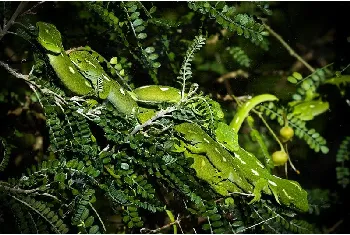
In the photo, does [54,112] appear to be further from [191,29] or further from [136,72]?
[191,29]

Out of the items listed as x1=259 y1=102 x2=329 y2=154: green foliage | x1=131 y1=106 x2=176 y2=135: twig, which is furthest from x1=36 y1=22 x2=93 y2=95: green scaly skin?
x1=259 y1=102 x2=329 y2=154: green foliage

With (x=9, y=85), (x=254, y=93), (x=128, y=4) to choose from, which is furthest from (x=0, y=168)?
(x=254, y=93)

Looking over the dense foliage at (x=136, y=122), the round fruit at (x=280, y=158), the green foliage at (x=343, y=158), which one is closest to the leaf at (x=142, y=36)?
the dense foliage at (x=136, y=122)

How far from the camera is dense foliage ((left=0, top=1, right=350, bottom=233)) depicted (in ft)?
3.83

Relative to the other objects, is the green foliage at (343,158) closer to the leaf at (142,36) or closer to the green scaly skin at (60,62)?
the leaf at (142,36)

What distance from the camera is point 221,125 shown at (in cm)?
135

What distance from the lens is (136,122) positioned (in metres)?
1.25

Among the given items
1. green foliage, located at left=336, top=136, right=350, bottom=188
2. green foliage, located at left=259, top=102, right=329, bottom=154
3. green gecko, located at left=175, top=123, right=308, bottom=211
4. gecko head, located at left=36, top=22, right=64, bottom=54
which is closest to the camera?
gecko head, located at left=36, top=22, right=64, bottom=54

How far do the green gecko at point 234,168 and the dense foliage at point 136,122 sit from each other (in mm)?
45

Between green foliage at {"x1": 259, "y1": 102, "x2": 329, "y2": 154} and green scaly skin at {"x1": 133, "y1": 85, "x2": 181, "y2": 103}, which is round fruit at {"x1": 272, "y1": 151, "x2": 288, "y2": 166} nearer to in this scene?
green foliage at {"x1": 259, "y1": 102, "x2": 329, "y2": 154}

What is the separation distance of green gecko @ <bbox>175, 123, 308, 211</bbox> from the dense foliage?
0.05 metres

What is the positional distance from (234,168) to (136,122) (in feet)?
1.54

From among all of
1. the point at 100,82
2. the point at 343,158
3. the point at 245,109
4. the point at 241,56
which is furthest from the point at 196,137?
the point at 343,158

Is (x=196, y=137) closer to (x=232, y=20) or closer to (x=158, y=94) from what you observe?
(x=158, y=94)
